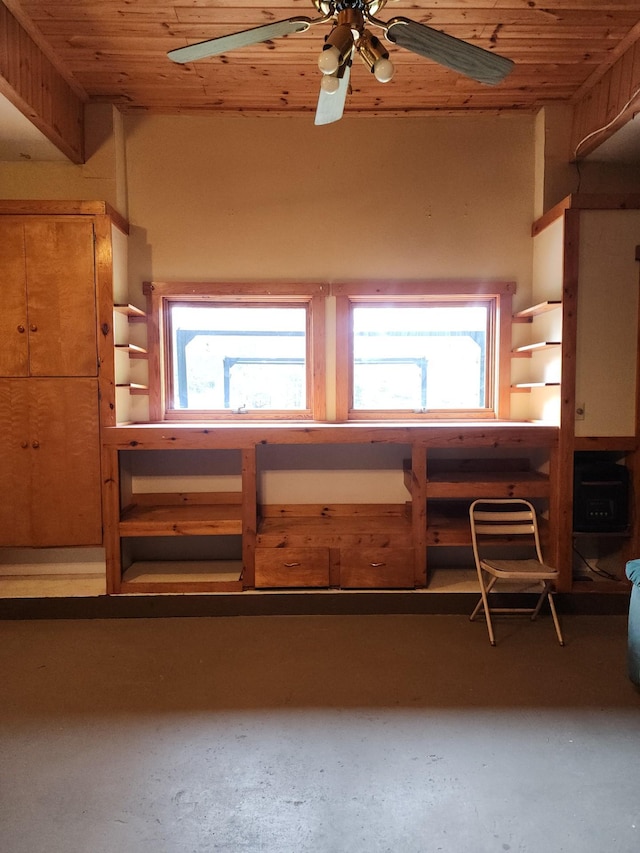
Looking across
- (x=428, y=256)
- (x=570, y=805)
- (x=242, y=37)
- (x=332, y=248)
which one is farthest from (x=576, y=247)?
(x=570, y=805)

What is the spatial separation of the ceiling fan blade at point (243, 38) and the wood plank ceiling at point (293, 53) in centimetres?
89

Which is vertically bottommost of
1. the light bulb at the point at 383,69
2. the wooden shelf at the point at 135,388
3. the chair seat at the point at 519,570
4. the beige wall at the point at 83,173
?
the chair seat at the point at 519,570

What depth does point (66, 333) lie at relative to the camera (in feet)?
9.26

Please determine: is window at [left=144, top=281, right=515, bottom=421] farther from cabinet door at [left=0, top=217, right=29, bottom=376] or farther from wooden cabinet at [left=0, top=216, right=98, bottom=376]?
cabinet door at [left=0, top=217, right=29, bottom=376]

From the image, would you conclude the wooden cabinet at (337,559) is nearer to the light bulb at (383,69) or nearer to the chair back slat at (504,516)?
the chair back slat at (504,516)

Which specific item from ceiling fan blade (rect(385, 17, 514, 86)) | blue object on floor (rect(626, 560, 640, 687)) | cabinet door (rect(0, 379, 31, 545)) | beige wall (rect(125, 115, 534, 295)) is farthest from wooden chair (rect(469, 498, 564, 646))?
cabinet door (rect(0, 379, 31, 545))

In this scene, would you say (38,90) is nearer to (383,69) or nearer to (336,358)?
(383,69)

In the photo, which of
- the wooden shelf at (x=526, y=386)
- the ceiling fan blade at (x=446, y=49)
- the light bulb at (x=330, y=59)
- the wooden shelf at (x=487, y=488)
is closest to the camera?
the light bulb at (x=330, y=59)

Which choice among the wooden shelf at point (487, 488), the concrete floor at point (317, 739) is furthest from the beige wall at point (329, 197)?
the concrete floor at point (317, 739)

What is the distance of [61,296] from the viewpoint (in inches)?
110

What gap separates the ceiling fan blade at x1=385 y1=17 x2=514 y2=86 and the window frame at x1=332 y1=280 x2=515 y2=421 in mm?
1589

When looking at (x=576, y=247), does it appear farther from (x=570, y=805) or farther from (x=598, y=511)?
(x=570, y=805)

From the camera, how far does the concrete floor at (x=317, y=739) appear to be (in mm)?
1490

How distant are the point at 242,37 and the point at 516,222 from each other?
231cm
